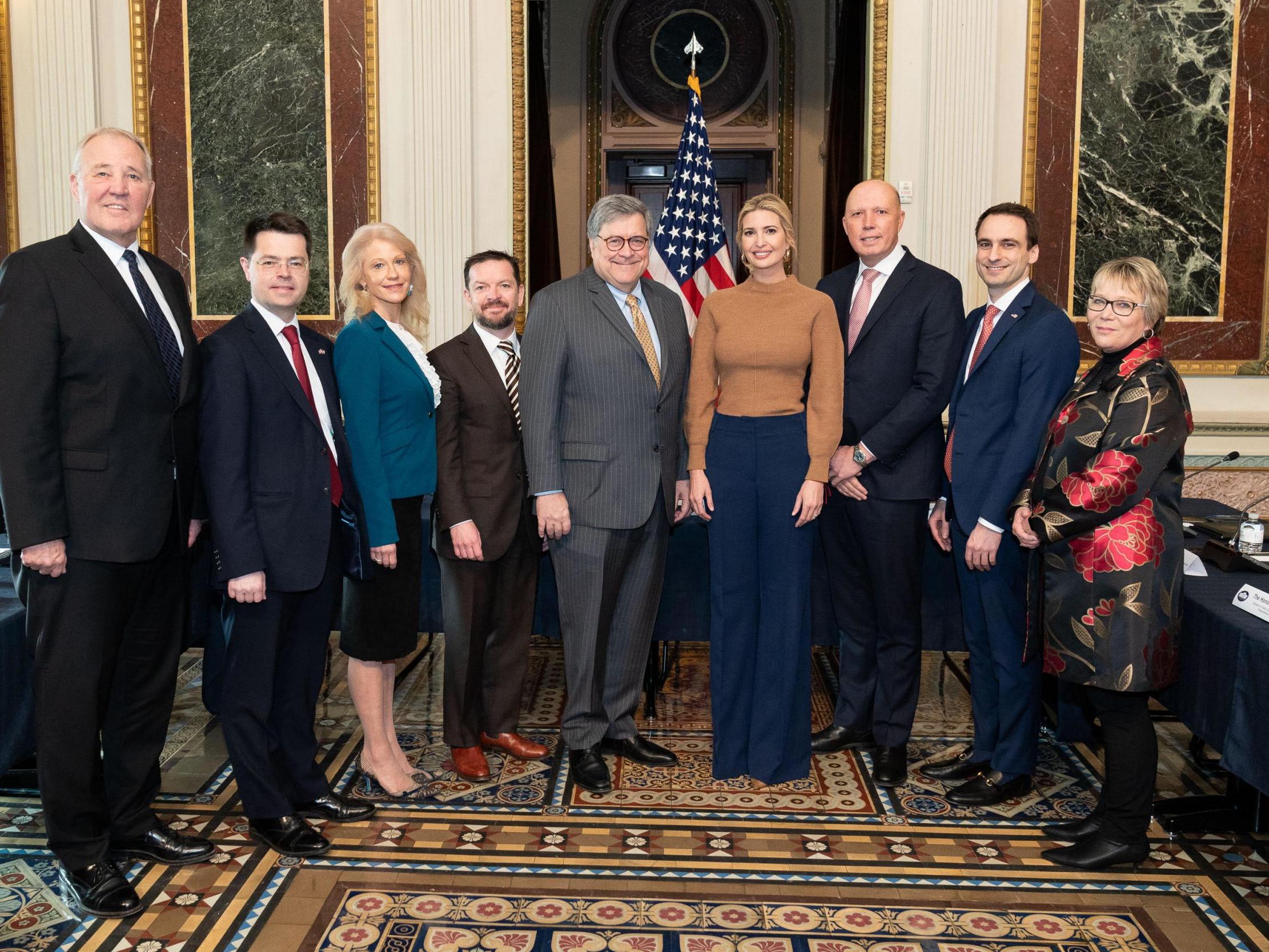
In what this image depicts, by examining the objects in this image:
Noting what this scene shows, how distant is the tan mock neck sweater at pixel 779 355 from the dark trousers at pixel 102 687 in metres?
1.55

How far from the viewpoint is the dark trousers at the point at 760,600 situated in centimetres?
313

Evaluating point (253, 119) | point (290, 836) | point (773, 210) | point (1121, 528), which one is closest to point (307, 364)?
point (290, 836)

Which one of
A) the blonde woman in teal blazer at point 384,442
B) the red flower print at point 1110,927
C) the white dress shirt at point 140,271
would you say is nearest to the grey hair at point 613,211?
the blonde woman in teal blazer at point 384,442

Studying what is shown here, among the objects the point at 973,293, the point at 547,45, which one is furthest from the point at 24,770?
the point at 547,45

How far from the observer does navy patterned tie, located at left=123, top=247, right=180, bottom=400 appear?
2.55 metres

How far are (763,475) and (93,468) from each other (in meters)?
1.75

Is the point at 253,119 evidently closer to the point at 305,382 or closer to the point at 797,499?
the point at 305,382

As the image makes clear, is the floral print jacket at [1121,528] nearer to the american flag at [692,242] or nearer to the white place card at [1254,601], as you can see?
the white place card at [1254,601]

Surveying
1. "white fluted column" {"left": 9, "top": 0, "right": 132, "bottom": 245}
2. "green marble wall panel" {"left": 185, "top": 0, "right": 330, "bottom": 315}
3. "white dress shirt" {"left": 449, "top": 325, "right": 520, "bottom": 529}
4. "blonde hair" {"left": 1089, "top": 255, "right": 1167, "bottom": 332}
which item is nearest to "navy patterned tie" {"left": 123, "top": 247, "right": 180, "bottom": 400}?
"white dress shirt" {"left": 449, "top": 325, "right": 520, "bottom": 529}

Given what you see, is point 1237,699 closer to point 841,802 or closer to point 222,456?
point 841,802

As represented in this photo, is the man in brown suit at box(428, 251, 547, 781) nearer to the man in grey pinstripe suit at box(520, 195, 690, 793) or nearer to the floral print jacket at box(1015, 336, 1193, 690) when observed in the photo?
the man in grey pinstripe suit at box(520, 195, 690, 793)

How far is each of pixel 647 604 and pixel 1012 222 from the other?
1550 mm

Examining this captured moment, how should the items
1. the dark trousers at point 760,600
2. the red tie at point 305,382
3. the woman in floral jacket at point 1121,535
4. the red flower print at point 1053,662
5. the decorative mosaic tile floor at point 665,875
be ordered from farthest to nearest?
1. the dark trousers at point 760,600
2. the red tie at point 305,382
3. the red flower print at point 1053,662
4. the woman in floral jacket at point 1121,535
5. the decorative mosaic tile floor at point 665,875

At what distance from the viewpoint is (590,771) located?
3.25 m
